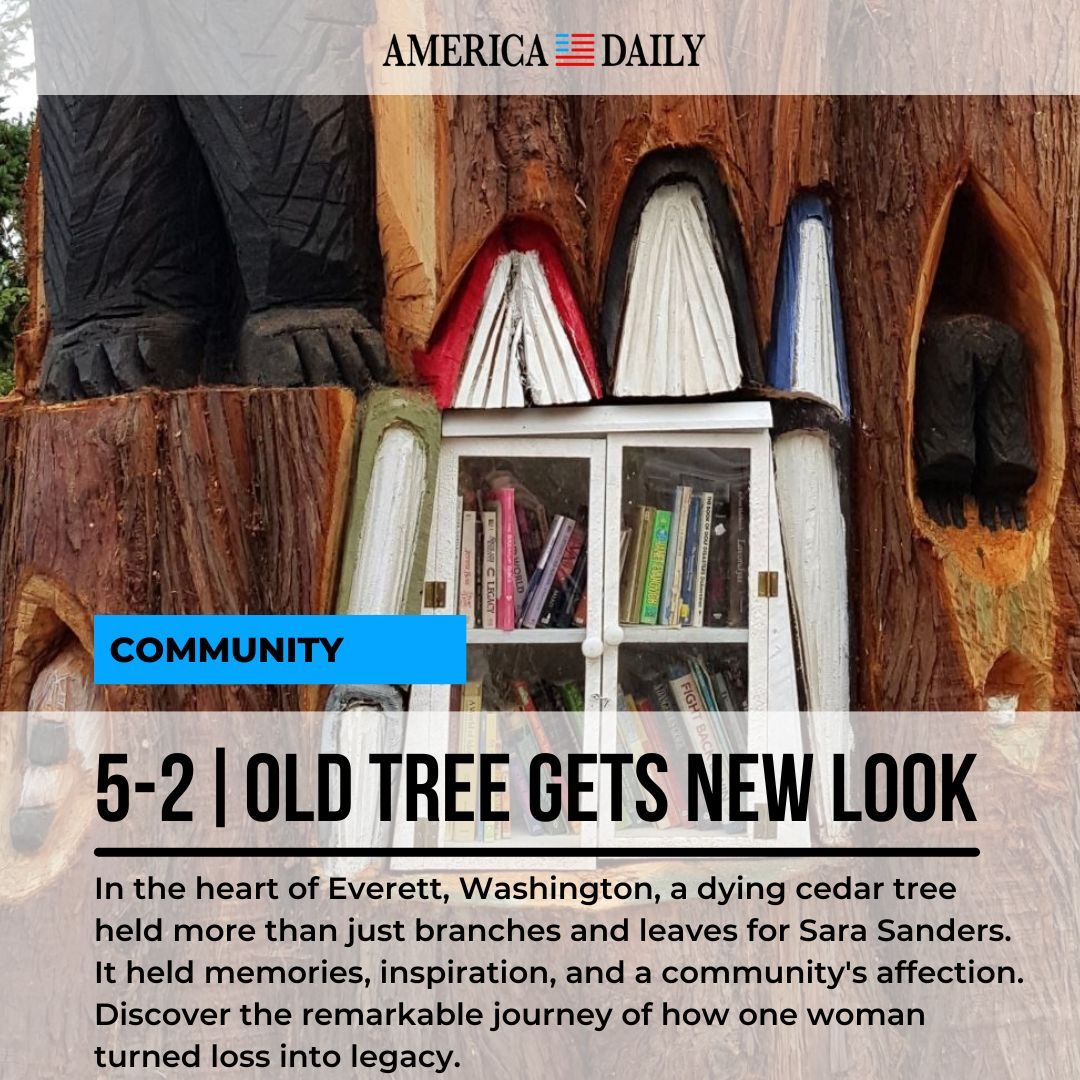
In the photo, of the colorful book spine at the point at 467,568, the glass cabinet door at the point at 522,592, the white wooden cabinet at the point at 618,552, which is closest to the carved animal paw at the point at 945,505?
the white wooden cabinet at the point at 618,552

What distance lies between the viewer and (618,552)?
2344mm

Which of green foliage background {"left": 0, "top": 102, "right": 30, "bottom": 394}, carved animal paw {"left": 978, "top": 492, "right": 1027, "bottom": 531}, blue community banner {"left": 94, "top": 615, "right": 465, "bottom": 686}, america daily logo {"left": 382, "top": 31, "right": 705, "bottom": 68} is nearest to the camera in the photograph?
blue community banner {"left": 94, "top": 615, "right": 465, "bottom": 686}

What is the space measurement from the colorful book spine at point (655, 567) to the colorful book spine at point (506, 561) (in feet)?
0.83

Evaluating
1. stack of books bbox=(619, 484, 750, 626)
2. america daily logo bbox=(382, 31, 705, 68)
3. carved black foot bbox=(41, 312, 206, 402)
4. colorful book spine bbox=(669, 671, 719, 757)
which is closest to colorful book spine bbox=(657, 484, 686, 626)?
stack of books bbox=(619, 484, 750, 626)

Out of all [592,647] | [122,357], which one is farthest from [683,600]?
[122,357]

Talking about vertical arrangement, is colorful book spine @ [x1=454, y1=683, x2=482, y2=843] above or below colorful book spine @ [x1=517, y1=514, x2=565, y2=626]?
below

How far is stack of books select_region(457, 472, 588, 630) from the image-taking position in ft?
7.74

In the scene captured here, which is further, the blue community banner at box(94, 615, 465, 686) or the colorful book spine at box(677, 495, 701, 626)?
the colorful book spine at box(677, 495, 701, 626)

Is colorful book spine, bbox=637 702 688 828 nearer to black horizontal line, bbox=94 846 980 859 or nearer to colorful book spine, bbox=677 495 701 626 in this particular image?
black horizontal line, bbox=94 846 980 859

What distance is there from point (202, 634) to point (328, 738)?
0.96ft

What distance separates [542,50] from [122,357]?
997mm

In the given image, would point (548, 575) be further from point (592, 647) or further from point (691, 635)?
point (691, 635)

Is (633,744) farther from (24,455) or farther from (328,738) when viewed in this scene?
(24,455)

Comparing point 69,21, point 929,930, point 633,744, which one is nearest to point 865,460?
point 633,744
